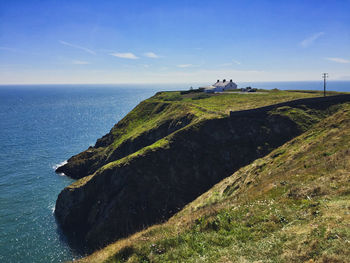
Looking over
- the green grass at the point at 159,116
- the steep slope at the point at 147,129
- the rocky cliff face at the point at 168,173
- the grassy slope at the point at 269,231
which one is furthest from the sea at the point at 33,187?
the grassy slope at the point at 269,231

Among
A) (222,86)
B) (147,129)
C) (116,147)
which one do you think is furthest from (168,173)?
(222,86)

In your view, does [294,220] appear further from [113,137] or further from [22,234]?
[113,137]

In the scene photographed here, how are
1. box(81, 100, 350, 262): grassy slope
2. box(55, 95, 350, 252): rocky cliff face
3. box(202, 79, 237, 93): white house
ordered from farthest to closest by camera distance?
1. box(202, 79, 237, 93): white house
2. box(55, 95, 350, 252): rocky cliff face
3. box(81, 100, 350, 262): grassy slope

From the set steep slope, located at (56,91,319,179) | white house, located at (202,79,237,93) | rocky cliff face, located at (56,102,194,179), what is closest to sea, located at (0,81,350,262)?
rocky cliff face, located at (56,102,194,179)

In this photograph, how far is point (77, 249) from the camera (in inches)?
1561

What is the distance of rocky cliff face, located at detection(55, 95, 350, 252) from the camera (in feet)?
139

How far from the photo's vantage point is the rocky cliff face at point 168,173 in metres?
42.5

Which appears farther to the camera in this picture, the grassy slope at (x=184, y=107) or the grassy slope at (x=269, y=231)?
the grassy slope at (x=184, y=107)

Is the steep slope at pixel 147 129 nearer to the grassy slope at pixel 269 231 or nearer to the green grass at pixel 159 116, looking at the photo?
the green grass at pixel 159 116

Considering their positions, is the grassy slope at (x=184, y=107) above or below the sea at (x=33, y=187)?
above

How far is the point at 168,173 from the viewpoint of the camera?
47.1 metres

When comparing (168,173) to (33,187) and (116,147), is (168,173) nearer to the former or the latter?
(116,147)

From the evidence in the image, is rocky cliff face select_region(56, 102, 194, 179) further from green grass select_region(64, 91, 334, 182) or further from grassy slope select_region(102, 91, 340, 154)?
grassy slope select_region(102, 91, 340, 154)

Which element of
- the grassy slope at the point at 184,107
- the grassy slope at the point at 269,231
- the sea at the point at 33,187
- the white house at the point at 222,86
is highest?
the white house at the point at 222,86
